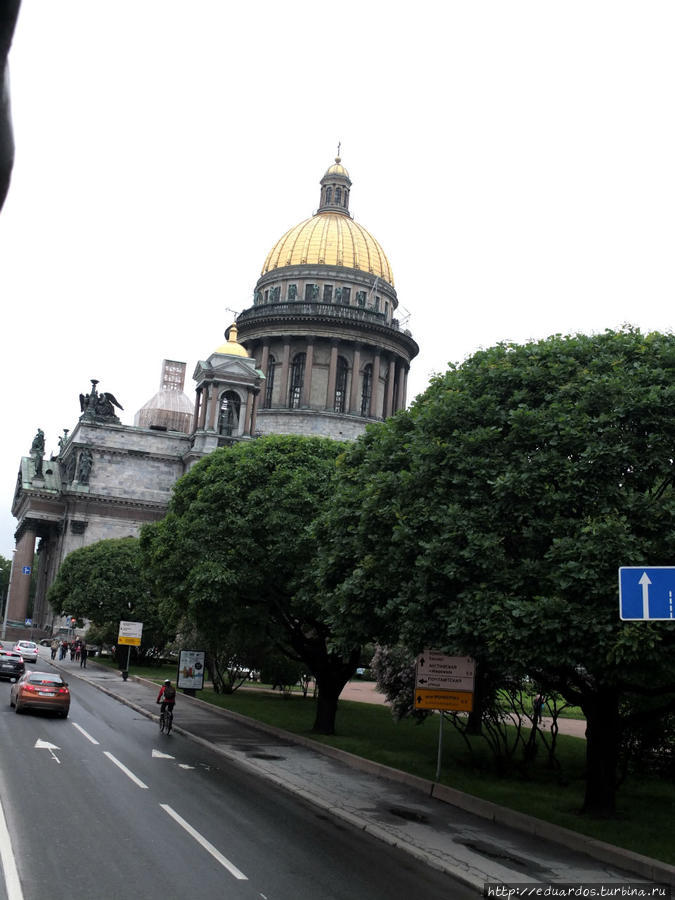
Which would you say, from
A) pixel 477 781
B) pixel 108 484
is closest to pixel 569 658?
pixel 477 781

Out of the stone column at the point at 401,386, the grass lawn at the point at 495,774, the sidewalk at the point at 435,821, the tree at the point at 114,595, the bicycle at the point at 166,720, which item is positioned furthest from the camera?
the stone column at the point at 401,386

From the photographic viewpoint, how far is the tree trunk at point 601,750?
778 inches

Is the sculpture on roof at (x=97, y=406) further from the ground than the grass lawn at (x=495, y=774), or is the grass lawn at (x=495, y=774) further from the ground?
the sculpture on roof at (x=97, y=406)

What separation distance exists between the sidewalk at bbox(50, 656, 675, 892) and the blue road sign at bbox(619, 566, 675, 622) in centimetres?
462

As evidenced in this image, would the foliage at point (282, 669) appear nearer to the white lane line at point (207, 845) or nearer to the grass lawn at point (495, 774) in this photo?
the grass lawn at point (495, 774)

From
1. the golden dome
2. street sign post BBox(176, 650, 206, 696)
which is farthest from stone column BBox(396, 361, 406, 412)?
street sign post BBox(176, 650, 206, 696)

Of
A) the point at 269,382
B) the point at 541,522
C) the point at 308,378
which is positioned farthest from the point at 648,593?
the point at 269,382

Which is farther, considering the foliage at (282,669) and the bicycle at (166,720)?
the foliage at (282,669)

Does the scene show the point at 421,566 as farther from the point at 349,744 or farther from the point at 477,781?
the point at 349,744

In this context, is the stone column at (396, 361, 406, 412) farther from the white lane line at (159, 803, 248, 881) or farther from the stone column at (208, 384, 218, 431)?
the white lane line at (159, 803, 248, 881)

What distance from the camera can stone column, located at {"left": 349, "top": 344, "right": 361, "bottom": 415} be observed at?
339ft

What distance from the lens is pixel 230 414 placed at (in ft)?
301

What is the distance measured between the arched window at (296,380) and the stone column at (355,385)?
18.4 feet

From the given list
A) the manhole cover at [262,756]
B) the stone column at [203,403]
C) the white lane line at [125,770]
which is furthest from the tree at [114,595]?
the white lane line at [125,770]
